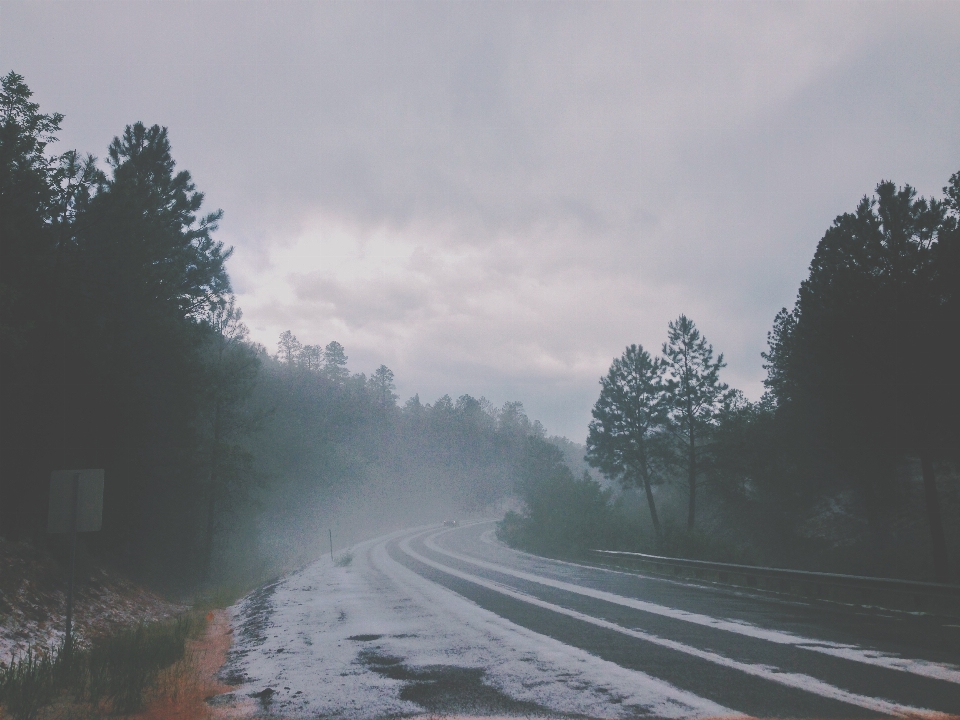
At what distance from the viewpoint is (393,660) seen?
754 cm

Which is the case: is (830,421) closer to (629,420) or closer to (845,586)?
(845,586)

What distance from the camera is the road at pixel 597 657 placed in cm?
551

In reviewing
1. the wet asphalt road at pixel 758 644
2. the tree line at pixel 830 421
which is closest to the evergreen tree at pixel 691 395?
the tree line at pixel 830 421

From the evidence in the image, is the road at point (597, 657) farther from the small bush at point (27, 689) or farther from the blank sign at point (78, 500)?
the blank sign at point (78, 500)

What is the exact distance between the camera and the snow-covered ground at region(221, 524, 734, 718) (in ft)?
18.1

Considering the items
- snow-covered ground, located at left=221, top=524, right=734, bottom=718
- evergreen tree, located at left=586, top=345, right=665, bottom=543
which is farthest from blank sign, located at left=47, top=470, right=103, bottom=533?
evergreen tree, located at left=586, top=345, right=665, bottom=543

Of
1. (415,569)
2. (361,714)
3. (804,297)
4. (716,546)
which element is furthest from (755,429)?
(361,714)

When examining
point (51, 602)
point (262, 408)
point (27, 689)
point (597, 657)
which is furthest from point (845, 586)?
point (262, 408)

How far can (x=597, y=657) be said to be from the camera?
7.41m

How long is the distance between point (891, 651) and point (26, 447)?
57.9ft

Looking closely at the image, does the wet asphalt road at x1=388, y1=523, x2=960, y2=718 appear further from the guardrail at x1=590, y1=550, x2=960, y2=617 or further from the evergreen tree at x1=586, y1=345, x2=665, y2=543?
the evergreen tree at x1=586, y1=345, x2=665, y2=543

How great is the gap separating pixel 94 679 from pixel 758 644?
8025mm

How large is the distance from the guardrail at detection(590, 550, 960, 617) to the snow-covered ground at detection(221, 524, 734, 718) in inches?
308

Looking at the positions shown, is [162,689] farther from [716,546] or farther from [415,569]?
[716,546]
